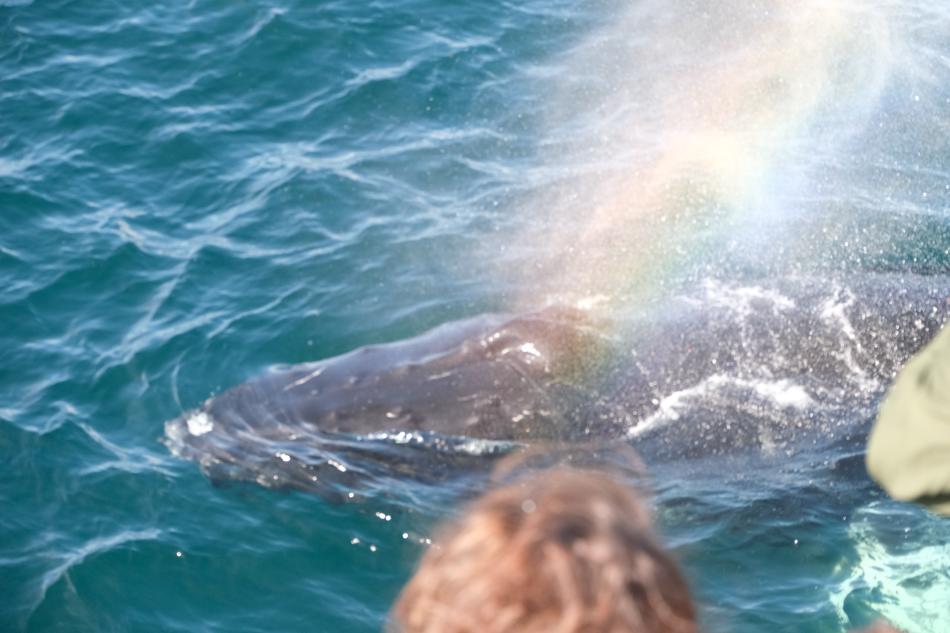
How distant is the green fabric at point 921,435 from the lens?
2566mm

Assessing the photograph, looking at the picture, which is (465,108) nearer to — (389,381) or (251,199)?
(251,199)

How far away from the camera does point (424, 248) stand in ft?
37.1

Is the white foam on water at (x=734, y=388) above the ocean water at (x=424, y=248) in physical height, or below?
above

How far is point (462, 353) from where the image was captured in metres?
8.91

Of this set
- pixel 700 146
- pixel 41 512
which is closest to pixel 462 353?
pixel 41 512

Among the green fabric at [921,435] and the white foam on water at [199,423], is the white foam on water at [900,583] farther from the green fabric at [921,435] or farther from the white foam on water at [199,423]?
the green fabric at [921,435]

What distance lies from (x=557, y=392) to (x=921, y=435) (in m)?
6.14

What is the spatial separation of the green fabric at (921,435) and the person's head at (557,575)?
1.56ft

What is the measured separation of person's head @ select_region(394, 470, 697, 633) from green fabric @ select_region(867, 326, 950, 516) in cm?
47

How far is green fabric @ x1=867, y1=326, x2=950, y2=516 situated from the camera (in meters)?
2.57

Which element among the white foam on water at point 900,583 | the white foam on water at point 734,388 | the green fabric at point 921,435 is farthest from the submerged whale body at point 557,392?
the green fabric at point 921,435

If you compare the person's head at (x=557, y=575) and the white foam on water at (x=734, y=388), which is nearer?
the person's head at (x=557, y=575)

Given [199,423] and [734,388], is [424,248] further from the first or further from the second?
[734,388]

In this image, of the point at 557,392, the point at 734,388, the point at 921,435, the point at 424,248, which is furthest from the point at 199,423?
the point at 921,435
